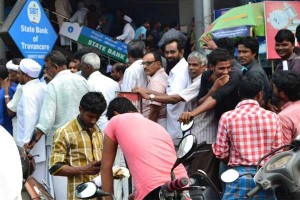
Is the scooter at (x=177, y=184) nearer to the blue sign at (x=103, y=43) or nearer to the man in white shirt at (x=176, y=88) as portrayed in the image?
the man in white shirt at (x=176, y=88)

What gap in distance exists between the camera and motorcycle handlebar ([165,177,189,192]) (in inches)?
140

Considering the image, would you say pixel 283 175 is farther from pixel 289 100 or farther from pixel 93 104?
pixel 93 104

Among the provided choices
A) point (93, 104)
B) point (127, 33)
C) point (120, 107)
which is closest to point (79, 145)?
point (93, 104)

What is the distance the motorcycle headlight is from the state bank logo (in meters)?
5.13

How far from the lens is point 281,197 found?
4688 millimetres

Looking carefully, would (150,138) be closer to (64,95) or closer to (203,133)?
(203,133)

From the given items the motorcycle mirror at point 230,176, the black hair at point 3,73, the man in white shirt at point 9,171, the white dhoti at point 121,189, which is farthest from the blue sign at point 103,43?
the man in white shirt at point 9,171

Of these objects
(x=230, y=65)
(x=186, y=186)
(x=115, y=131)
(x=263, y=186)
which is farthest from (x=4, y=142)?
(x=230, y=65)

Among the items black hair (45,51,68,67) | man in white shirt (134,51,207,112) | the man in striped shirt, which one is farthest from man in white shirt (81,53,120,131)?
the man in striped shirt

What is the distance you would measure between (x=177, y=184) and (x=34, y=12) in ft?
18.0

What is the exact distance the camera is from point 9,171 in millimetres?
2875

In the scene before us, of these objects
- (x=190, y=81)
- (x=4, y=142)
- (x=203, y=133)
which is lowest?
(x=203, y=133)

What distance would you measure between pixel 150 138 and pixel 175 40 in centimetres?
333

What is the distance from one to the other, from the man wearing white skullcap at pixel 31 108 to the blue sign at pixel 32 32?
756mm
